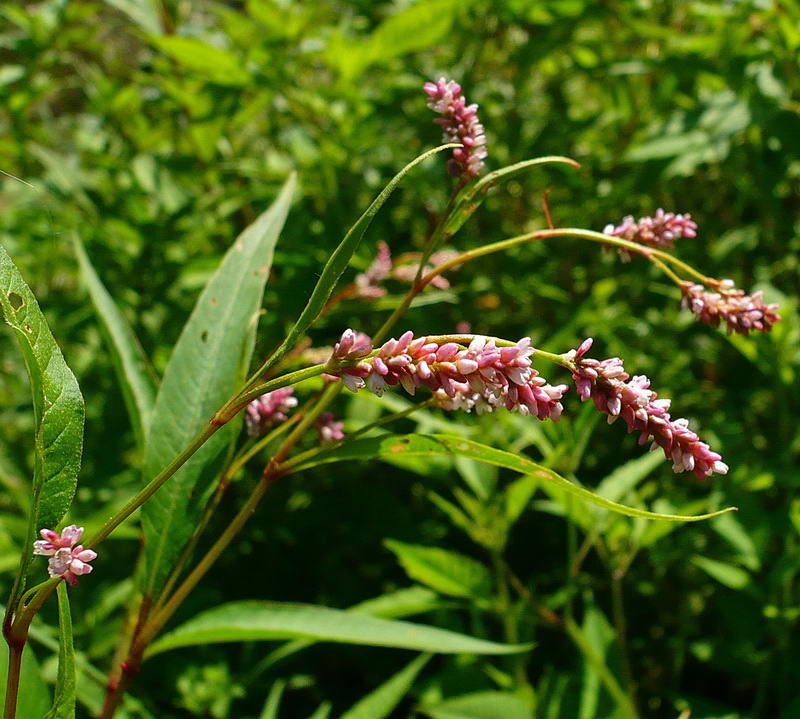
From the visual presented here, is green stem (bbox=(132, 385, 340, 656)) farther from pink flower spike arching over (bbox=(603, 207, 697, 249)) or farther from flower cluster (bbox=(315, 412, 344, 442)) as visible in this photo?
pink flower spike arching over (bbox=(603, 207, 697, 249))

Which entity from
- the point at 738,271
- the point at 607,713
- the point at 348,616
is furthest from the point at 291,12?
the point at 607,713

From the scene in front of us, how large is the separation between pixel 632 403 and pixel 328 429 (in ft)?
1.39

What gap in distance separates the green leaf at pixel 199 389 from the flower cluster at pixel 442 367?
1.20 ft

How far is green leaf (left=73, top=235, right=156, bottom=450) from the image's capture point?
1.14 m

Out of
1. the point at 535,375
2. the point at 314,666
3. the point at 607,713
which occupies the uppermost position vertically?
the point at 535,375

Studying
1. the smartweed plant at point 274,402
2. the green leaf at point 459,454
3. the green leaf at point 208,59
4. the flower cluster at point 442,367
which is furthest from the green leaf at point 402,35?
the flower cluster at point 442,367

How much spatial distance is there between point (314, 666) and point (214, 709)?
423 millimetres

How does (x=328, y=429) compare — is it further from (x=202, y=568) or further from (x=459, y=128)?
(x=459, y=128)

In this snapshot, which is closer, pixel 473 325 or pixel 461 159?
pixel 461 159

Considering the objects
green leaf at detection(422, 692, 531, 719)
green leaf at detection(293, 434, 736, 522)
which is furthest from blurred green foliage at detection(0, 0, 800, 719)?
green leaf at detection(293, 434, 736, 522)

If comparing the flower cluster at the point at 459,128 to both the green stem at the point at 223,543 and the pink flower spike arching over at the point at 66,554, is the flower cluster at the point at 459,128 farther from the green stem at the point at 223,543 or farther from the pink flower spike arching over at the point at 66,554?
the pink flower spike arching over at the point at 66,554

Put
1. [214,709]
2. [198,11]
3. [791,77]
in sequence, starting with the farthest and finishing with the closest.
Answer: [198,11], [791,77], [214,709]

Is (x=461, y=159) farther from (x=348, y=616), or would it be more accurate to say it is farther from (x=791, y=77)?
(x=791, y=77)

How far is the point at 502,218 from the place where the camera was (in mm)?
2518
